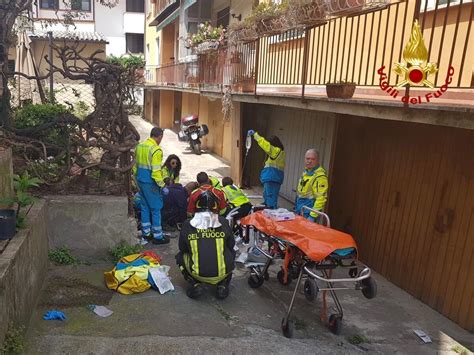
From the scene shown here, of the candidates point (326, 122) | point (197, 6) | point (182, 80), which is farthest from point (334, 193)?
point (197, 6)

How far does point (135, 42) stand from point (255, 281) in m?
30.5

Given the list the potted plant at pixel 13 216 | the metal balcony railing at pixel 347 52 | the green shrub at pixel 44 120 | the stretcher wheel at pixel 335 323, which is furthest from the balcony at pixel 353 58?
the potted plant at pixel 13 216

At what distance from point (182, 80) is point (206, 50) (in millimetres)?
4404

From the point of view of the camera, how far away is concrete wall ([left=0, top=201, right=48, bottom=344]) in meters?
3.13

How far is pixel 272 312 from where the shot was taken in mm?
4555

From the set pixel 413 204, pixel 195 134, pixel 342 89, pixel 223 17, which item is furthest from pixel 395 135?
pixel 223 17

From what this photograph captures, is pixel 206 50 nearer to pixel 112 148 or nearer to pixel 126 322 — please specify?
pixel 112 148

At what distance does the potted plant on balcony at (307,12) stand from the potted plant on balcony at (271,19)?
0.93 feet

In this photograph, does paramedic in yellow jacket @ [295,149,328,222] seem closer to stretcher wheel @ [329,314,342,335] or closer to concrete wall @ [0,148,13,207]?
stretcher wheel @ [329,314,342,335]

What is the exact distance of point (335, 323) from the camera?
4180mm

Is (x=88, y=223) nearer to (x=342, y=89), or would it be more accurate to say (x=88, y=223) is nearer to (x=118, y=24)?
(x=342, y=89)

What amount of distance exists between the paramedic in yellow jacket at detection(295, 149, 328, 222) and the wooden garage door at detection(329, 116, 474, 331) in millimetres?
863

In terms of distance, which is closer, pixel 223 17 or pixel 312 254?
pixel 312 254

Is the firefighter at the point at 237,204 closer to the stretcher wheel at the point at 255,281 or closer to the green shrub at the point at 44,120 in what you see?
the stretcher wheel at the point at 255,281
